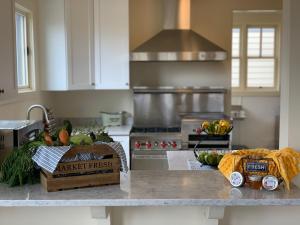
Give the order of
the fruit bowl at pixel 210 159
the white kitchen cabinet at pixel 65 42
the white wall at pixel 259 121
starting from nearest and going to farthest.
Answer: the fruit bowl at pixel 210 159 < the white kitchen cabinet at pixel 65 42 < the white wall at pixel 259 121

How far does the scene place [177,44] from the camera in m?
4.50

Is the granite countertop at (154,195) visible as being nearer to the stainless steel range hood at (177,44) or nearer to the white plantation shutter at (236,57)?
the stainless steel range hood at (177,44)

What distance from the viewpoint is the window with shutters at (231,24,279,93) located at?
5.99 metres

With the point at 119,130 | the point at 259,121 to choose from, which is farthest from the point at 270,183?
the point at 259,121

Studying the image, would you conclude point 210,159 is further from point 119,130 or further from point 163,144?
point 119,130

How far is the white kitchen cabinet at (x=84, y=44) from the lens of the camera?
4.15 metres

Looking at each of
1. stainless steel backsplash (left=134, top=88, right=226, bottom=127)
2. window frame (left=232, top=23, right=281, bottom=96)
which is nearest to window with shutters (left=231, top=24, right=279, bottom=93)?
window frame (left=232, top=23, right=281, bottom=96)

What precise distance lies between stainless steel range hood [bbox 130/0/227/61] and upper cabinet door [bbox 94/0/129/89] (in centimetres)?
17

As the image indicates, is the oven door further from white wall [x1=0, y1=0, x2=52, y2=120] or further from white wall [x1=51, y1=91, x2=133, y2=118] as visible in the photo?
white wall [x1=0, y1=0, x2=52, y2=120]

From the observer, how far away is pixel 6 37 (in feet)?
10.3

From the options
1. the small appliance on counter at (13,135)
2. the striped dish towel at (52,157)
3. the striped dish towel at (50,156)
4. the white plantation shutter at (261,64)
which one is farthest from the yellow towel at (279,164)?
the white plantation shutter at (261,64)

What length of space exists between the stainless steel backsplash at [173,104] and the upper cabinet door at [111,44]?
1.72ft

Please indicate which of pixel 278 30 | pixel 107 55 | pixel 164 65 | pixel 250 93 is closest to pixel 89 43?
pixel 107 55

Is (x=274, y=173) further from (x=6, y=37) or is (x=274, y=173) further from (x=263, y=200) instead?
(x=6, y=37)
